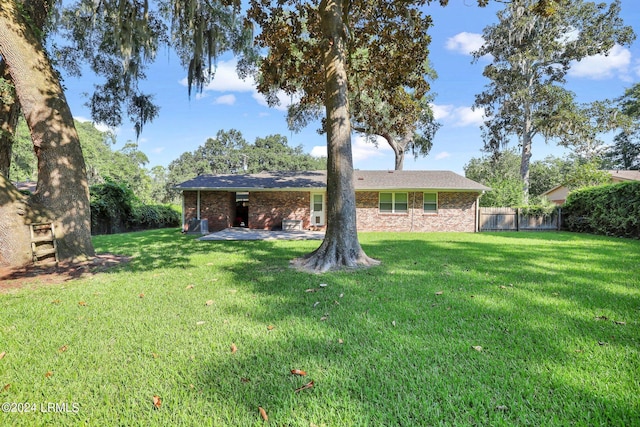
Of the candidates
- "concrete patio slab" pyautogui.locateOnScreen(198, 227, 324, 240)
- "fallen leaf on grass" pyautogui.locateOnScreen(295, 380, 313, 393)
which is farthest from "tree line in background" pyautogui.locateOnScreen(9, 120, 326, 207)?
"fallen leaf on grass" pyautogui.locateOnScreen(295, 380, 313, 393)

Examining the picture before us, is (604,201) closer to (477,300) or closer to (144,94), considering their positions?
(477,300)

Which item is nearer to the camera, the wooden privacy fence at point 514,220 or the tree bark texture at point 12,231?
the tree bark texture at point 12,231

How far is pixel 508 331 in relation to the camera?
2900 millimetres

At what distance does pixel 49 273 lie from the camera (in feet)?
18.0

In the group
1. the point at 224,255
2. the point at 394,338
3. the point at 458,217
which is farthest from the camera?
the point at 458,217

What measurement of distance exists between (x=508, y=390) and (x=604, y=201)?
16.8 metres

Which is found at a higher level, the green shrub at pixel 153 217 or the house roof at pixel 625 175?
the house roof at pixel 625 175

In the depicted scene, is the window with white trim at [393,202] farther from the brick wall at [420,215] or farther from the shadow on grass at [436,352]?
the shadow on grass at [436,352]

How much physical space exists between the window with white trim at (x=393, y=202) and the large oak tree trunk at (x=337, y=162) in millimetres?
9972

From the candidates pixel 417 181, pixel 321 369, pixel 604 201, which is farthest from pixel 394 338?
pixel 604 201

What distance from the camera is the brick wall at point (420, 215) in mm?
15906

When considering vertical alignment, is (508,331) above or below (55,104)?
below

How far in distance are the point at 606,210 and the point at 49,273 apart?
20.1 metres

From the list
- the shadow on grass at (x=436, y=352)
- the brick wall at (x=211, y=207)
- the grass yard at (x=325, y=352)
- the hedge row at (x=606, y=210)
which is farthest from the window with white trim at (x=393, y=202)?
the grass yard at (x=325, y=352)
